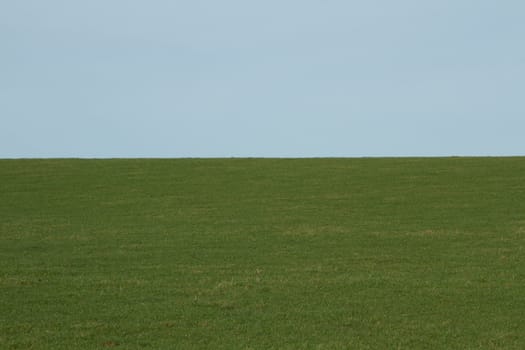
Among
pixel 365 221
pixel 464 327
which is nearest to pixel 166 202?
pixel 365 221

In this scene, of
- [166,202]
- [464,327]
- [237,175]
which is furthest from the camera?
[237,175]

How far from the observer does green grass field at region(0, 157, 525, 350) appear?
9797 mm

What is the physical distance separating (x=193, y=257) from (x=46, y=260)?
3.23 m

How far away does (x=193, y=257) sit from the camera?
15547 mm

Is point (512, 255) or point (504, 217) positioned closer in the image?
point (512, 255)

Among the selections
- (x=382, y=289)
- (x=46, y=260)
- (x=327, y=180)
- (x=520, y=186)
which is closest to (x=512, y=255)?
(x=382, y=289)

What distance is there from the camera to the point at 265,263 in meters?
14.8

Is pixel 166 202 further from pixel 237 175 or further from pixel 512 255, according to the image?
pixel 512 255

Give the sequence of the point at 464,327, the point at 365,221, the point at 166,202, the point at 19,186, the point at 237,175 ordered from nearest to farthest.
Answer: the point at 464,327
the point at 365,221
the point at 166,202
the point at 19,186
the point at 237,175

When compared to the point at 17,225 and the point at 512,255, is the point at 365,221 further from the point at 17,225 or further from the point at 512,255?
the point at 17,225

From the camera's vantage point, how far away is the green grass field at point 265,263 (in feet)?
32.1

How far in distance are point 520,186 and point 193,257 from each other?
17.2 metres

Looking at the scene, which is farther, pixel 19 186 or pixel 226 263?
pixel 19 186

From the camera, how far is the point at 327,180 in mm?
31031
